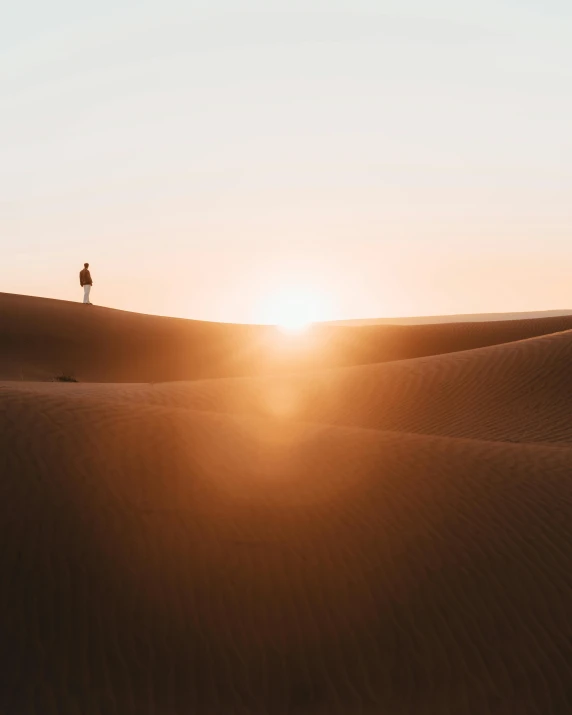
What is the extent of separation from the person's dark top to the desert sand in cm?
1988

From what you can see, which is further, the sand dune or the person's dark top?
the sand dune

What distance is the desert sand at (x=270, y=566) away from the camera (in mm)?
5895

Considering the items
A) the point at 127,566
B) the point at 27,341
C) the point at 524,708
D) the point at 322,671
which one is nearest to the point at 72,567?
the point at 127,566

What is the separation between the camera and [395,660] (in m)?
6.19

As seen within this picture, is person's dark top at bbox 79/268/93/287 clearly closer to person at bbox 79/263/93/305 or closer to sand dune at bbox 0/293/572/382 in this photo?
person at bbox 79/263/93/305

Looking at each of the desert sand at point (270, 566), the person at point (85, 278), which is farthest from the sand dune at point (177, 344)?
the desert sand at point (270, 566)

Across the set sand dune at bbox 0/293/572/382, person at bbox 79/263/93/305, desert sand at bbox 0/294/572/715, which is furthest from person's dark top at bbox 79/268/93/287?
desert sand at bbox 0/294/572/715

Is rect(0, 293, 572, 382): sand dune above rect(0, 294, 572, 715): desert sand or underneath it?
above

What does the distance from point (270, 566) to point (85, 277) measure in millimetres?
24049

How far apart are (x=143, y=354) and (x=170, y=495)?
2557cm

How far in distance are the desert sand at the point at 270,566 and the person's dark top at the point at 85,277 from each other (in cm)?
1988

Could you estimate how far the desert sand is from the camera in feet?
19.3

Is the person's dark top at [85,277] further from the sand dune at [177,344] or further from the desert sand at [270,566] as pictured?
the desert sand at [270,566]

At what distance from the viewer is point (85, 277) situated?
29.5 meters
